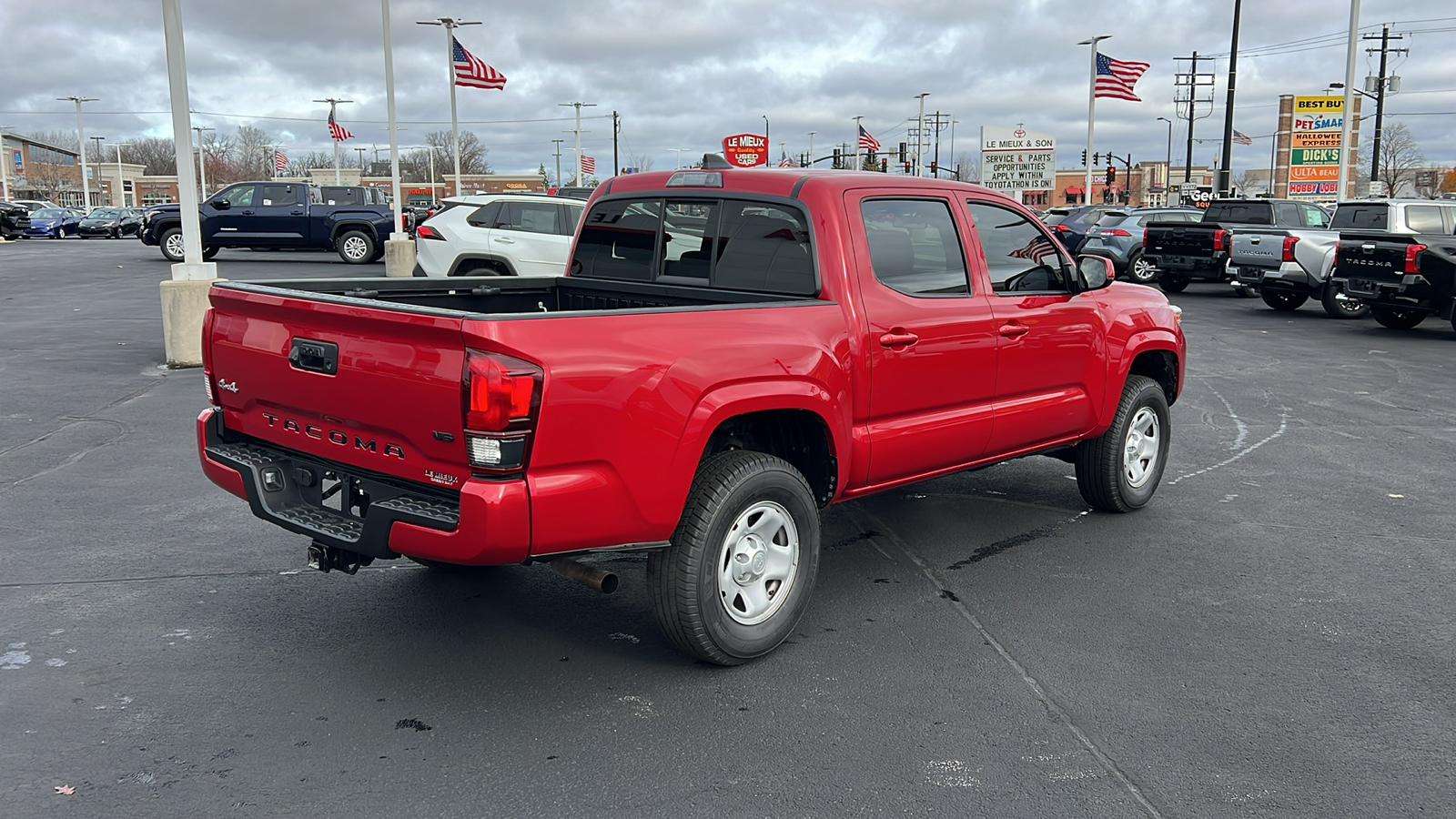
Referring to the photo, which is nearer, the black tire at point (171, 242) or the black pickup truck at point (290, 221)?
the black pickup truck at point (290, 221)

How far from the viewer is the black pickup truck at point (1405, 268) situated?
49.3ft

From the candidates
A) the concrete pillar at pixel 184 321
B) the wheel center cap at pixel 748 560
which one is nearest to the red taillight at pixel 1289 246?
the concrete pillar at pixel 184 321

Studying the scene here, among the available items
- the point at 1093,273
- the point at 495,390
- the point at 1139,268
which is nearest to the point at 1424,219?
the point at 1139,268

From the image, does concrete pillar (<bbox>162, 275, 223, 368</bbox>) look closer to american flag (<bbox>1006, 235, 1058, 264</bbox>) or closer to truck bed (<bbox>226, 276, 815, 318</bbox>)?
truck bed (<bbox>226, 276, 815, 318</bbox>)

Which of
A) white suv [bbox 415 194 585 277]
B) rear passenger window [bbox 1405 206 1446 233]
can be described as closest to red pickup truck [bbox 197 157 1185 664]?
white suv [bbox 415 194 585 277]

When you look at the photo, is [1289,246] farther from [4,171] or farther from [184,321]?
[4,171]

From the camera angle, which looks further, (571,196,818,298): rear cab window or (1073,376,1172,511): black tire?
(1073,376,1172,511): black tire

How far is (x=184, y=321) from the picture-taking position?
11.2 metres

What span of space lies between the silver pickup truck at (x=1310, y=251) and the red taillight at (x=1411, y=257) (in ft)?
4.74

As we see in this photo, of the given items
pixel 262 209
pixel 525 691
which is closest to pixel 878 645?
pixel 525 691

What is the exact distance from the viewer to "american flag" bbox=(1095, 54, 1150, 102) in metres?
33.9

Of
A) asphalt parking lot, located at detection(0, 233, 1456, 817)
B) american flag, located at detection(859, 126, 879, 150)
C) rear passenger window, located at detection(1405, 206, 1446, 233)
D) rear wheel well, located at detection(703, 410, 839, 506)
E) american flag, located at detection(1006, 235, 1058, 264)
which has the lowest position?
asphalt parking lot, located at detection(0, 233, 1456, 817)

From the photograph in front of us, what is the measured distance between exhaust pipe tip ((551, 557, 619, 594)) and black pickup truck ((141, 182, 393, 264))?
79.2 ft

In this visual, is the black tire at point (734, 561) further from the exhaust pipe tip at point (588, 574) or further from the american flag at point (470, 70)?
the american flag at point (470, 70)
